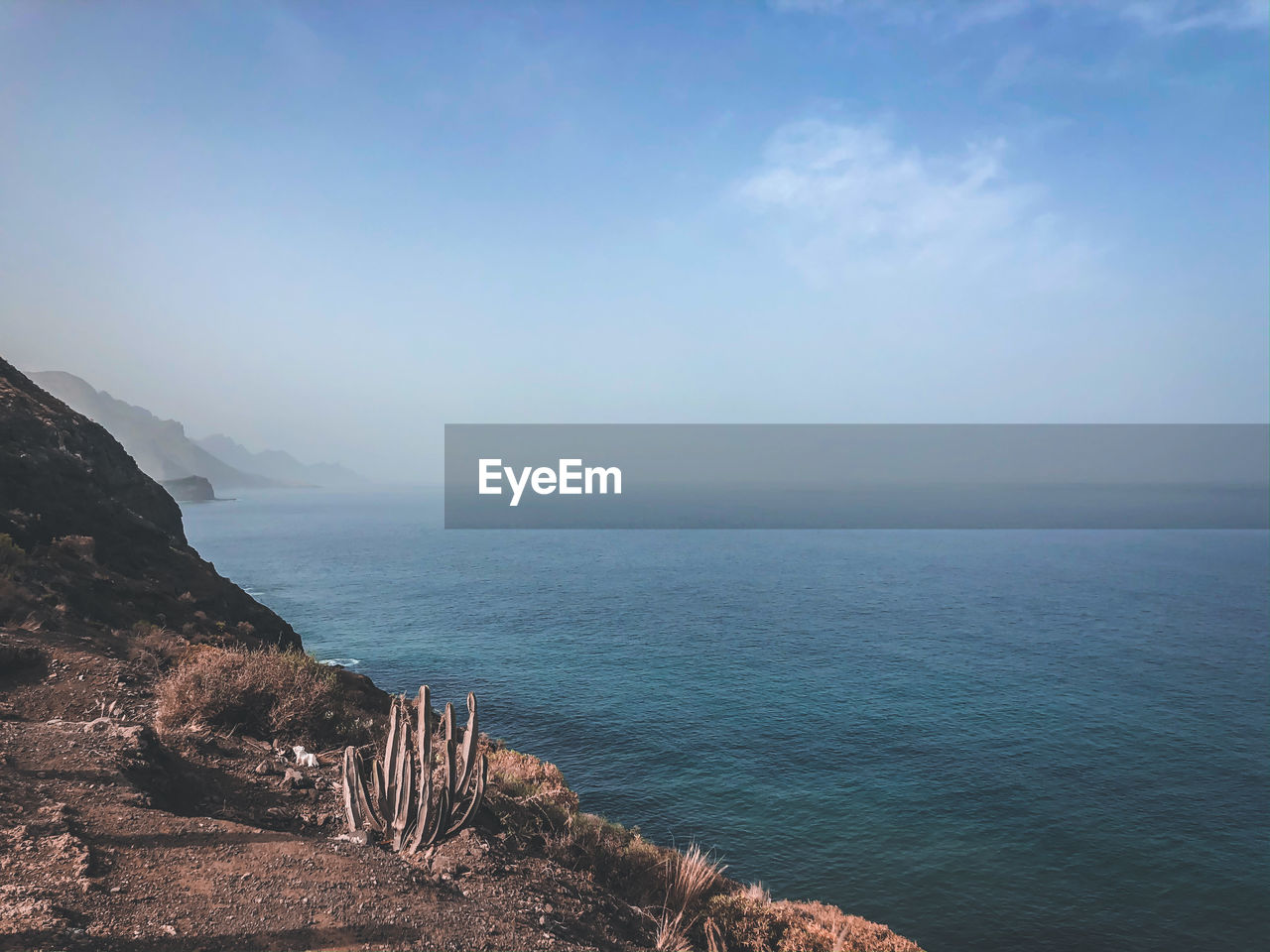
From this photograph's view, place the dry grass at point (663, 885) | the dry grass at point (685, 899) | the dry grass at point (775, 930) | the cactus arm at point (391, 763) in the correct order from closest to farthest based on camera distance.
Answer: the cactus arm at point (391, 763) < the dry grass at point (685, 899) < the dry grass at point (663, 885) < the dry grass at point (775, 930)

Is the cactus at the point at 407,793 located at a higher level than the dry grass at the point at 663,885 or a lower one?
higher

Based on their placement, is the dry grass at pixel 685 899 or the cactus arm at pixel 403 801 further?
the dry grass at pixel 685 899

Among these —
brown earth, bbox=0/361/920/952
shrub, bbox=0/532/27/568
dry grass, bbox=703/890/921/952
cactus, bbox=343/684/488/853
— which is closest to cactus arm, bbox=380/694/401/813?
cactus, bbox=343/684/488/853

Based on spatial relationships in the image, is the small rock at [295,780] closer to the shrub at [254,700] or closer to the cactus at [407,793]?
the cactus at [407,793]

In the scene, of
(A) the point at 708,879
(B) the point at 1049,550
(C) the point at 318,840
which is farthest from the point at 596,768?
(B) the point at 1049,550

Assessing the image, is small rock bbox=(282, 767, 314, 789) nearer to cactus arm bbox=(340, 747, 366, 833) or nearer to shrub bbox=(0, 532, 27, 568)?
cactus arm bbox=(340, 747, 366, 833)

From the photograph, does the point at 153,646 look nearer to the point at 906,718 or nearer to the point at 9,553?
the point at 9,553

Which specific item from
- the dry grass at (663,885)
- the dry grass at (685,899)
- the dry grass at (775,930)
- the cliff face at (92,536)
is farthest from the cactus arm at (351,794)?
the cliff face at (92,536)
